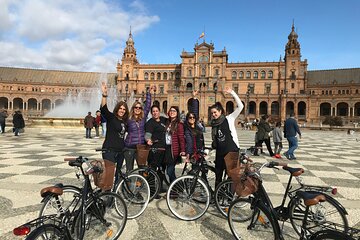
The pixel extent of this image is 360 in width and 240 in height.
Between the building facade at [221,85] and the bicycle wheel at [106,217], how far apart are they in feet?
182

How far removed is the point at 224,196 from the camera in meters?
4.42

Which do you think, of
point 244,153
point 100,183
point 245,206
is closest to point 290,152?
point 244,153

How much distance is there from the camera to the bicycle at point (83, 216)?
2.59 m

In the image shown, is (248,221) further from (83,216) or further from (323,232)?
(83,216)

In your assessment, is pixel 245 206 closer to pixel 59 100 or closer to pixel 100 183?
pixel 100 183

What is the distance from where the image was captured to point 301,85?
226 ft

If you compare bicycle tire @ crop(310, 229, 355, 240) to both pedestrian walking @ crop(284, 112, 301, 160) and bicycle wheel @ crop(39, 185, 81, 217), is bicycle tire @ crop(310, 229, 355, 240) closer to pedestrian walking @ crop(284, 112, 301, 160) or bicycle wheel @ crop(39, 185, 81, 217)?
bicycle wheel @ crop(39, 185, 81, 217)

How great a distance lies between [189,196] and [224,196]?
2.00 feet

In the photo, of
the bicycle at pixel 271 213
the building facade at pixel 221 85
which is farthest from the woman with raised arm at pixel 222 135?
the building facade at pixel 221 85

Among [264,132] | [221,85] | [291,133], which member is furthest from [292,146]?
[221,85]

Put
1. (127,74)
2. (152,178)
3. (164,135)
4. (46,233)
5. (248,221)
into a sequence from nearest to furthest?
1. (46,233)
2. (248,221)
3. (152,178)
4. (164,135)
5. (127,74)

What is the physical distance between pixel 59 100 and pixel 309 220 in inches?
3552

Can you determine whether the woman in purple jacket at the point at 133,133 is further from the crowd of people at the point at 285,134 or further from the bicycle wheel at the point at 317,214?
the crowd of people at the point at 285,134

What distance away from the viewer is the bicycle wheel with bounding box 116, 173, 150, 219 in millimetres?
4480
